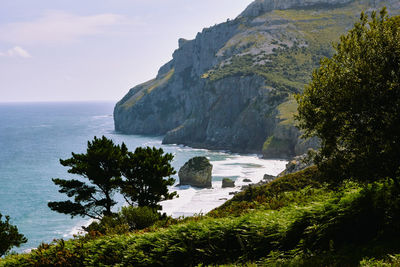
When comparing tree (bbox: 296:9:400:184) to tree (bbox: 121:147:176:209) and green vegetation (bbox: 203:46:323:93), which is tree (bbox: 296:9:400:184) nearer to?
tree (bbox: 121:147:176:209)

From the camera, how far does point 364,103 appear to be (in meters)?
10.5

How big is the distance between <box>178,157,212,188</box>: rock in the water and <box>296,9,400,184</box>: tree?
2989 inches

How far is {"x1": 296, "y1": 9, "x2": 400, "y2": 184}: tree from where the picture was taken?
10234 millimetres

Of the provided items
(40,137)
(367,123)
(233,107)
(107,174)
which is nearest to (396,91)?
(367,123)

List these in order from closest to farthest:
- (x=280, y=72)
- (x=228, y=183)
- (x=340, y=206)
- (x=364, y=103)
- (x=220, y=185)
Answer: (x=364, y=103) < (x=340, y=206) < (x=228, y=183) < (x=220, y=185) < (x=280, y=72)

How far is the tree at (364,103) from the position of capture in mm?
10234

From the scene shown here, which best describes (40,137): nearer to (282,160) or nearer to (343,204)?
(282,160)

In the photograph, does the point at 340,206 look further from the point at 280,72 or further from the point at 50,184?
the point at 280,72

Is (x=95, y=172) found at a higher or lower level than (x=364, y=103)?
lower

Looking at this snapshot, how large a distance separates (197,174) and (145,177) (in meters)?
55.2

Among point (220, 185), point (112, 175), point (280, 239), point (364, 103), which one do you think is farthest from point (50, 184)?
point (364, 103)

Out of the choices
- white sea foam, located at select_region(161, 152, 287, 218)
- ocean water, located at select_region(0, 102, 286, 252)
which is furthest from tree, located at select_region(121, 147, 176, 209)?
ocean water, located at select_region(0, 102, 286, 252)

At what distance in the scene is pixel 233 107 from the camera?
174250mm

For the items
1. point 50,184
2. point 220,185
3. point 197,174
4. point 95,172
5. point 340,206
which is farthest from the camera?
point 50,184
